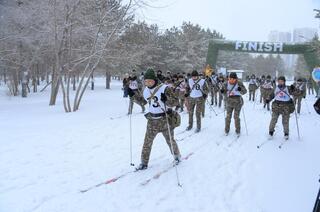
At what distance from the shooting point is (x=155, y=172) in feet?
24.1

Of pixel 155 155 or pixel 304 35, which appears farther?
pixel 304 35

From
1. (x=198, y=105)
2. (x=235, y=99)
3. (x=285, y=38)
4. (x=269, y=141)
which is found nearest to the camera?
(x=269, y=141)

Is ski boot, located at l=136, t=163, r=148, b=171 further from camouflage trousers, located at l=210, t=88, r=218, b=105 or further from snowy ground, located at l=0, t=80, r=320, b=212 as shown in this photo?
camouflage trousers, located at l=210, t=88, r=218, b=105

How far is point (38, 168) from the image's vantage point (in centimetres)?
755

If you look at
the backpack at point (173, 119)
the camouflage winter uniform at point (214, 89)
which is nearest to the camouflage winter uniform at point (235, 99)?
the backpack at point (173, 119)

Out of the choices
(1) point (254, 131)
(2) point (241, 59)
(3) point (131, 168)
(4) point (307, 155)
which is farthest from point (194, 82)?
(2) point (241, 59)

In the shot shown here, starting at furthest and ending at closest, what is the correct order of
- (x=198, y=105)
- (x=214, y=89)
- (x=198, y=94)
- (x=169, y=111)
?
(x=214, y=89)
(x=198, y=94)
(x=198, y=105)
(x=169, y=111)

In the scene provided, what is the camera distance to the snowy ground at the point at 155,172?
19.0ft

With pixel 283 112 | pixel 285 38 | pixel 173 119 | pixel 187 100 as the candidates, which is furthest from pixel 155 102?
pixel 285 38

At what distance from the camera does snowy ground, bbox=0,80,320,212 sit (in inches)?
228

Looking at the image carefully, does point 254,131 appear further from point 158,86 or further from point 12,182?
point 12,182

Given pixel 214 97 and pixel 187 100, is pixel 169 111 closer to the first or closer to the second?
pixel 187 100

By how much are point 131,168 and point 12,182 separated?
2270 mm

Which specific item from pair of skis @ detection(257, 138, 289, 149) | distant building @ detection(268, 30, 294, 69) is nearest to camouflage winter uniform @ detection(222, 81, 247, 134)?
pair of skis @ detection(257, 138, 289, 149)
